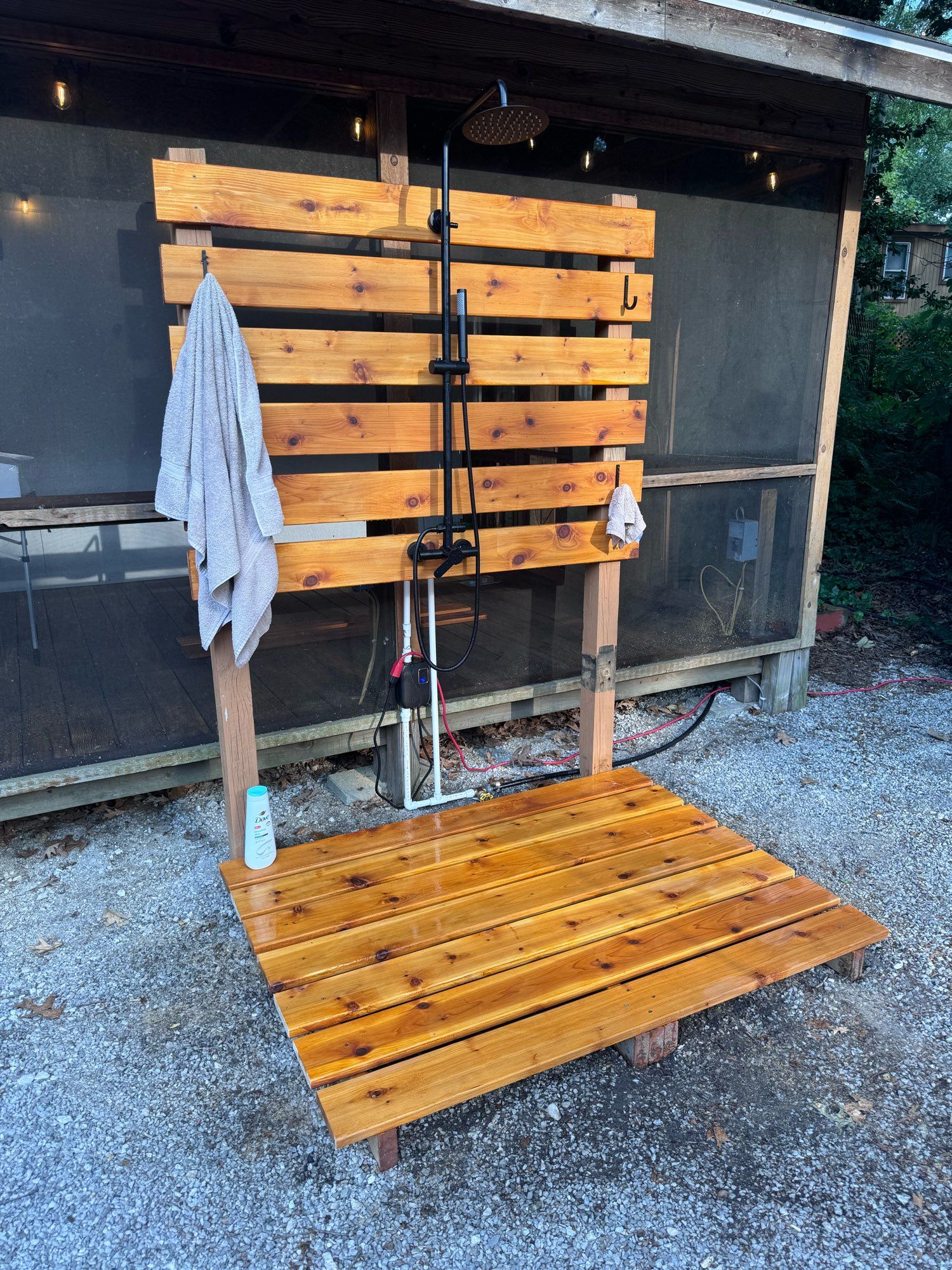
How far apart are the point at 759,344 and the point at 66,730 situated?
329 centimetres

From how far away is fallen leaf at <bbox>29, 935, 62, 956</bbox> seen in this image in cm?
265

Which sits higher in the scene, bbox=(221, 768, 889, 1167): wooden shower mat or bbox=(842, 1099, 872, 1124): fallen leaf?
bbox=(221, 768, 889, 1167): wooden shower mat

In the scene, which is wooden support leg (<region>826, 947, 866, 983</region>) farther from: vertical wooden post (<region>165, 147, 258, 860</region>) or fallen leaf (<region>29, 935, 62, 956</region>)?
fallen leaf (<region>29, 935, 62, 956</region>)

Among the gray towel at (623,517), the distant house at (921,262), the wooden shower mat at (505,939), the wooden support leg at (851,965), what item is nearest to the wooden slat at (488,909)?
the wooden shower mat at (505,939)

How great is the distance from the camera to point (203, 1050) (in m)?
2.26

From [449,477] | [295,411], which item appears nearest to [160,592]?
[295,411]

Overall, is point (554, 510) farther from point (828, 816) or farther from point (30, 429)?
point (30, 429)

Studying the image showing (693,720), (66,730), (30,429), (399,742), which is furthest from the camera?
(693,720)

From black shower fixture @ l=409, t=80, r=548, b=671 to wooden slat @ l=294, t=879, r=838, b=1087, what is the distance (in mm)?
946

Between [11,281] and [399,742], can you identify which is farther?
[399,742]

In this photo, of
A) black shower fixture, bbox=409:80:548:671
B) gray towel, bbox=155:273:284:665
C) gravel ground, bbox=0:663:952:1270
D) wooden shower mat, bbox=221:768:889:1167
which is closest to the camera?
gravel ground, bbox=0:663:952:1270

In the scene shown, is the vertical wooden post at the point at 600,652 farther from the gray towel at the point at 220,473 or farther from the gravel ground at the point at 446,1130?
the gray towel at the point at 220,473

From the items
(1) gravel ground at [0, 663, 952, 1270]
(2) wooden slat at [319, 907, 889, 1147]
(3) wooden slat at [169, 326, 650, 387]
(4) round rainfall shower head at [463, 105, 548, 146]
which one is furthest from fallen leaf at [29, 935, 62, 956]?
(4) round rainfall shower head at [463, 105, 548, 146]

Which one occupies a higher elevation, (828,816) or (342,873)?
(342,873)
